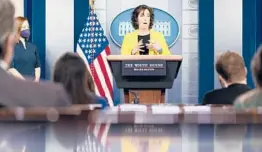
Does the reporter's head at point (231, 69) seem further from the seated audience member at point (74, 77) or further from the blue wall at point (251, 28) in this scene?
the blue wall at point (251, 28)

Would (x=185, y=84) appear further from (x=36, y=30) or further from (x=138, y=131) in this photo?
(x=138, y=131)

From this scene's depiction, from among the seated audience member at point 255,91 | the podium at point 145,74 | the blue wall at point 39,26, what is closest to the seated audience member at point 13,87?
the seated audience member at point 255,91

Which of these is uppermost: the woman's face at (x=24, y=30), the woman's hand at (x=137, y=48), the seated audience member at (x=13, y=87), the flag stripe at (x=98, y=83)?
the woman's face at (x=24, y=30)

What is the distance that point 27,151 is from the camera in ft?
3.20

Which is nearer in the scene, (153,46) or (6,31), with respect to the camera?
(6,31)

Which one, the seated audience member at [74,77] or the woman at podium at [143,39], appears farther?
the woman at podium at [143,39]

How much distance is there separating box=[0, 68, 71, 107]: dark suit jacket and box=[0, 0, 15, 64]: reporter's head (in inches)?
8.3

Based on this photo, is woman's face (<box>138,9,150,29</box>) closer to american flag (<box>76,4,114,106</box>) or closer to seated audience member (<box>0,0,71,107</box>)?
american flag (<box>76,4,114,106</box>)

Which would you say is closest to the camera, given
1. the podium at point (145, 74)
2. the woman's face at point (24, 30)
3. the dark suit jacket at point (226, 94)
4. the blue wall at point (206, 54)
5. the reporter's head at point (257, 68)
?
the reporter's head at point (257, 68)

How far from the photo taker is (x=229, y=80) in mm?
3008

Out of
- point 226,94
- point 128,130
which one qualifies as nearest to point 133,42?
point 226,94

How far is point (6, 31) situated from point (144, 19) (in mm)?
3527

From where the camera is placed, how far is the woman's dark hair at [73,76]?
2273 millimetres

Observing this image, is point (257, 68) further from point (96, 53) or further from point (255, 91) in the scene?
point (96, 53)
